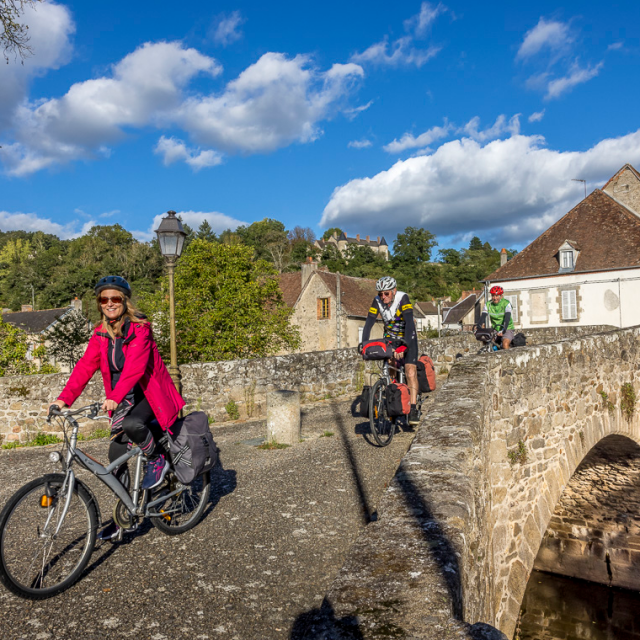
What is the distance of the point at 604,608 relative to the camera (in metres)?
11.8

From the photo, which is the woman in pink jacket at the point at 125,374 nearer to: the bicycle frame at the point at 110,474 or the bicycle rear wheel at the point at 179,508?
the bicycle frame at the point at 110,474

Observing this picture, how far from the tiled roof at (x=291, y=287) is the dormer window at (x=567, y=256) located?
55.4 feet

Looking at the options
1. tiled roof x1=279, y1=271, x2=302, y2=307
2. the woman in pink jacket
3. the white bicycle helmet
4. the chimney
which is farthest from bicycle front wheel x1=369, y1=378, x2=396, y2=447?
the chimney

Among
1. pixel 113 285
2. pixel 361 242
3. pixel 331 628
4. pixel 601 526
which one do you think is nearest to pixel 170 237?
pixel 113 285

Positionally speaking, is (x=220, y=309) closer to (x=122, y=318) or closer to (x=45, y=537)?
(x=122, y=318)

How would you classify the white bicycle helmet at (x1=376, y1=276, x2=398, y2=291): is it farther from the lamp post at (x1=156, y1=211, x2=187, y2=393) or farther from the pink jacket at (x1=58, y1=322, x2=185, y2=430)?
the lamp post at (x1=156, y1=211, x2=187, y2=393)

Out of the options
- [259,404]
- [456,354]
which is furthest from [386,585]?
[456,354]

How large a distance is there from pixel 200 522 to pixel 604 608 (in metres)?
11.5

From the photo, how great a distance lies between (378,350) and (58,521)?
3965mm

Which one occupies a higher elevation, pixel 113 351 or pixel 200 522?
pixel 113 351

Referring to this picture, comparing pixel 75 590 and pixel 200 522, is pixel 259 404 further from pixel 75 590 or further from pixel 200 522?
pixel 75 590

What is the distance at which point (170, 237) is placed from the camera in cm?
946

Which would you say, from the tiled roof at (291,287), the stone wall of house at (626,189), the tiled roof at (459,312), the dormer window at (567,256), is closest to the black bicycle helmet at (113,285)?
the dormer window at (567,256)

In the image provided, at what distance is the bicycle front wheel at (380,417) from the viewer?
21.5 ft
